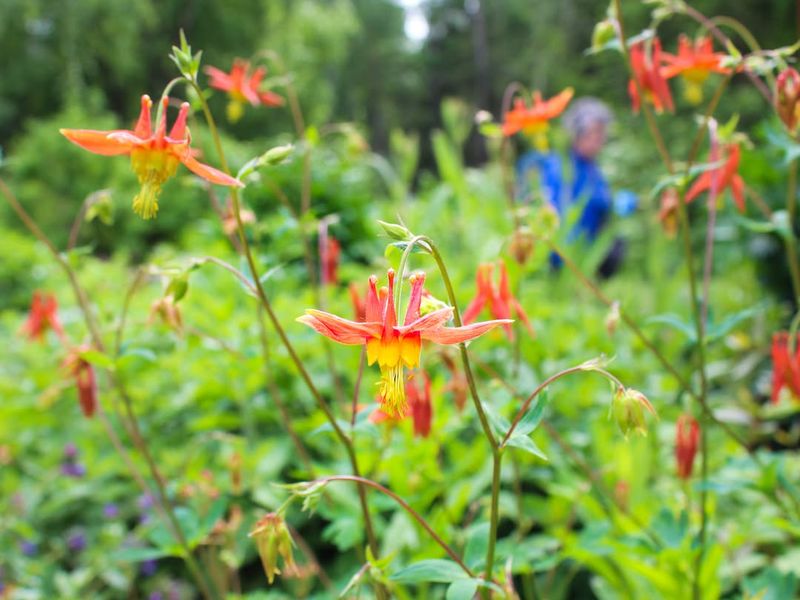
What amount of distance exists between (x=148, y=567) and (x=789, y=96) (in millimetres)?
1567

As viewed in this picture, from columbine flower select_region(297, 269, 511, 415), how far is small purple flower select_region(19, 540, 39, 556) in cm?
141

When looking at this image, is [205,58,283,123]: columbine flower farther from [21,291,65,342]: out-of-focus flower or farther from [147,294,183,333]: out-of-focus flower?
[21,291,65,342]: out-of-focus flower

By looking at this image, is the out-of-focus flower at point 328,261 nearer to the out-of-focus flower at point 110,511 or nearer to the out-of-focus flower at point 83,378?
the out-of-focus flower at point 83,378

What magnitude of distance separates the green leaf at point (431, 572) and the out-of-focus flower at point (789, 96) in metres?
0.72

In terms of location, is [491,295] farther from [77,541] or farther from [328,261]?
[77,541]

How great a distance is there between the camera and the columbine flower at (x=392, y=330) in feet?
1.90

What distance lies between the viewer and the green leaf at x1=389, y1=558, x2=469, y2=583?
734mm

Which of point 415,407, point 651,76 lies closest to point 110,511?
point 415,407

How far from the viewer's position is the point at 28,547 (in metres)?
1.66

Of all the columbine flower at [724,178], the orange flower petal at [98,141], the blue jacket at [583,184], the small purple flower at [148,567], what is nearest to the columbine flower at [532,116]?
the columbine flower at [724,178]

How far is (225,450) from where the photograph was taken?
177cm

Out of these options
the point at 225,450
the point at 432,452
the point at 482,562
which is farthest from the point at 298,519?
the point at 482,562

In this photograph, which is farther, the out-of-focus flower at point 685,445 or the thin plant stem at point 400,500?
the out-of-focus flower at point 685,445

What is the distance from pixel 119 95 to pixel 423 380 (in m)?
11.4
